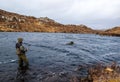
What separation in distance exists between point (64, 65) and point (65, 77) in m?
4.45

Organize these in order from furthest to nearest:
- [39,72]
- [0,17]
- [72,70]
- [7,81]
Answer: [0,17]
[72,70]
[39,72]
[7,81]

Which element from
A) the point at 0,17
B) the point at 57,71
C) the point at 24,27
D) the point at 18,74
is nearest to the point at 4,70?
the point at 18,74

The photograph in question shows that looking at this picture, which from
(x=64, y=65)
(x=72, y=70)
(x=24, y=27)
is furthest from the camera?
(x=24, y=27)

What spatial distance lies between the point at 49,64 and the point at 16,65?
3.11 meters

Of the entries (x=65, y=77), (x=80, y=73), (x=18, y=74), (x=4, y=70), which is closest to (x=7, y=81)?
(x=18, y=74)

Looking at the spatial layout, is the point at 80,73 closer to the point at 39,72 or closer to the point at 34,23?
the point at 39,72

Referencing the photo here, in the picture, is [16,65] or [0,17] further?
[0,17]

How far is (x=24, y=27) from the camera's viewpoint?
85.5 m

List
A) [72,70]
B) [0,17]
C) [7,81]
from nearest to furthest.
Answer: [7,81] → [72,70] → [0,17]

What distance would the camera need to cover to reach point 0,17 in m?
91.6

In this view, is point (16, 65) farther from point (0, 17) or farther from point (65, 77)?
point (0, 17)

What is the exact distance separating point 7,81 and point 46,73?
338 cm

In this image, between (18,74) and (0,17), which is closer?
(18,74)

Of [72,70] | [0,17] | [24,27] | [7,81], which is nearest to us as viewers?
[7,81]
